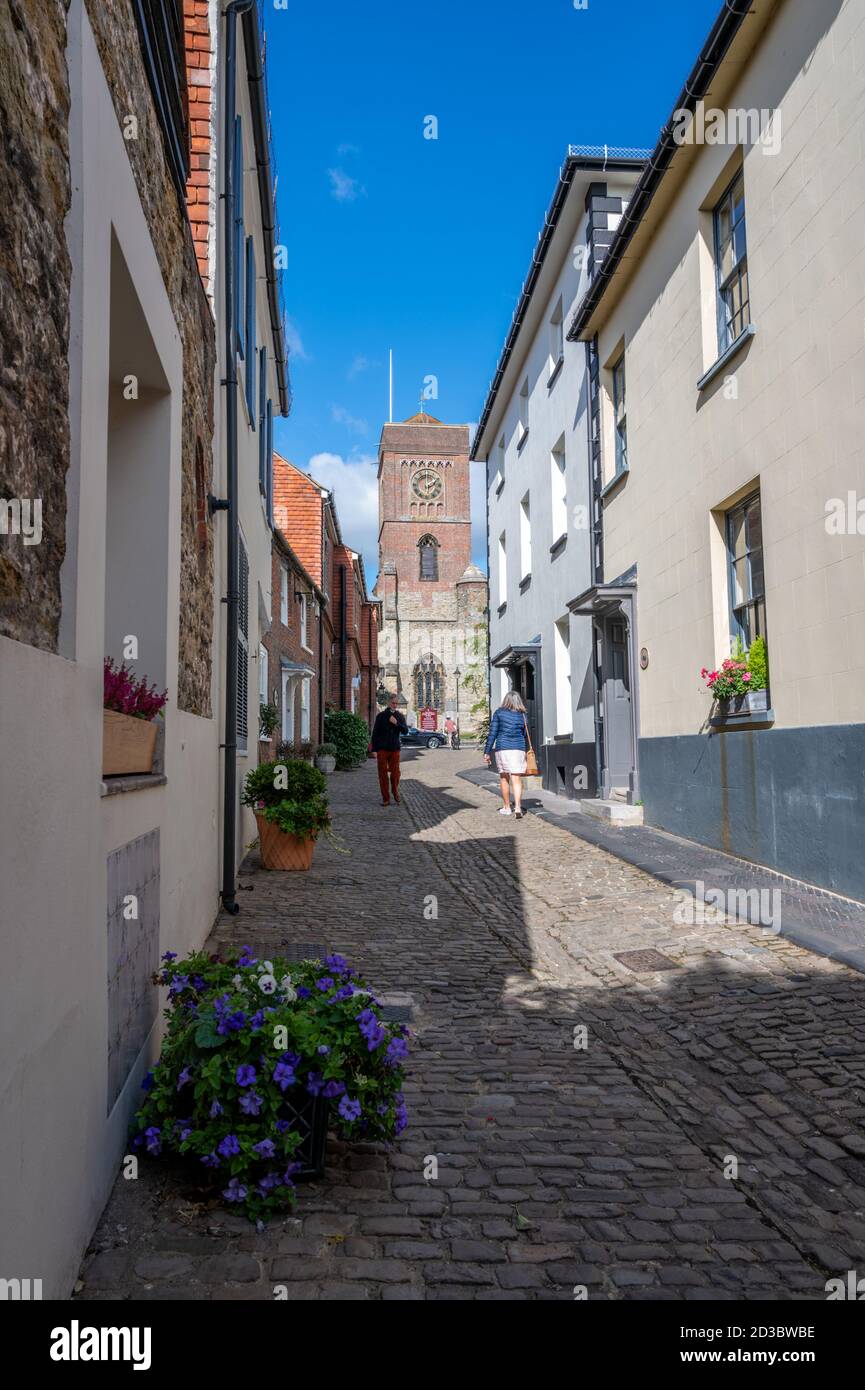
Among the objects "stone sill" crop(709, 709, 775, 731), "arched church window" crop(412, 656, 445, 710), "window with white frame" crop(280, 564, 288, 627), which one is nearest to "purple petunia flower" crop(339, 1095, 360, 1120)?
"stone sill" crop(709, 709, 775, 731)

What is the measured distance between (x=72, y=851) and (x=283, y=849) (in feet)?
20.4

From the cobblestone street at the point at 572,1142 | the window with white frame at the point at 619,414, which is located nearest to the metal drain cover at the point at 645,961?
the cobblestone street at the point at 572,1142

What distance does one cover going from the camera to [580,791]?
1292cm

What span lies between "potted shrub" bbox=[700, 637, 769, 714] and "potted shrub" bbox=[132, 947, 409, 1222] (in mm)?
5215

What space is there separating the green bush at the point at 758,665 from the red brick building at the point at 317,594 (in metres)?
10.7

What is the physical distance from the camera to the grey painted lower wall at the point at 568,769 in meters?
12.6

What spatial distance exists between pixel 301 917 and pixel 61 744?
4.59m

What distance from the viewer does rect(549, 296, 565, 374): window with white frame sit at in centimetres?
1431

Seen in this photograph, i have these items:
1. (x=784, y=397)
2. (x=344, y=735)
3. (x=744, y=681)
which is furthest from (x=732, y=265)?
(x=344, y=735)

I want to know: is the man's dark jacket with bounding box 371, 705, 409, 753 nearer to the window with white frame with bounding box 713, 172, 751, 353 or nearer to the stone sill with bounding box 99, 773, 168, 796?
the window with white frame with bounding box 713, 172, 751, 353

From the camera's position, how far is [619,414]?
11758 mm

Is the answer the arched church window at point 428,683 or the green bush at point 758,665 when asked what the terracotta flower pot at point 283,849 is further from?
the arched church window at point 428,683
